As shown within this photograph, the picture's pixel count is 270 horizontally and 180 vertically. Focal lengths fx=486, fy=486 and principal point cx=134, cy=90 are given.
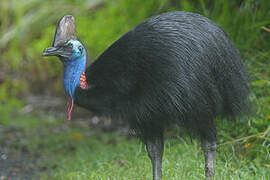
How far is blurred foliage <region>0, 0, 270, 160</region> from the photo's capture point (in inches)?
148

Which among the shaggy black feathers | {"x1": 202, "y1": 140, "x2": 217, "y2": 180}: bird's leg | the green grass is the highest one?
the shaggy black feathers

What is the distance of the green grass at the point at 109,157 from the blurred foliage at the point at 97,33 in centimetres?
23

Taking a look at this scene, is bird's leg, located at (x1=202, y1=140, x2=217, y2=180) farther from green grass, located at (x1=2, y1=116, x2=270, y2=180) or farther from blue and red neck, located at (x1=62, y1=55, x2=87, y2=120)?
blue and red neck, located at (x1=62, y1=55, x2=87, y2=120)

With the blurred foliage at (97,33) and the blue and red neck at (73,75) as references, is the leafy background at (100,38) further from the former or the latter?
the blue and red neck at (73,75)

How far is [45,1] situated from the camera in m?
7.44

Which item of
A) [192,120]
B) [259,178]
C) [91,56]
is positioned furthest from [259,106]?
[91,56]

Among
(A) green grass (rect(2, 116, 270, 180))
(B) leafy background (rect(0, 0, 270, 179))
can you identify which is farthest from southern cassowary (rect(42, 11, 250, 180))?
(B) leafy background (rect(0, 0, 270, 179))

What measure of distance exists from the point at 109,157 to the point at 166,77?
5.15 ft

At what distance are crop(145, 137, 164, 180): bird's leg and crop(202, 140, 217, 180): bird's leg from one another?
269 millimetres

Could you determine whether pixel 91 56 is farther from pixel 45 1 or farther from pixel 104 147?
pixel 45 1

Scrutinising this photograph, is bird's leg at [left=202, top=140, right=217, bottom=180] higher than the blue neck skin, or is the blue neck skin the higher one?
the blue neck skin

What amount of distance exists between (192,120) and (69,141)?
2.68m

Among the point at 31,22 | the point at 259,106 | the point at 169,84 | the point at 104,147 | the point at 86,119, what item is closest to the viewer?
the point at 169,84

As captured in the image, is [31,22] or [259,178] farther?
[31,22]
